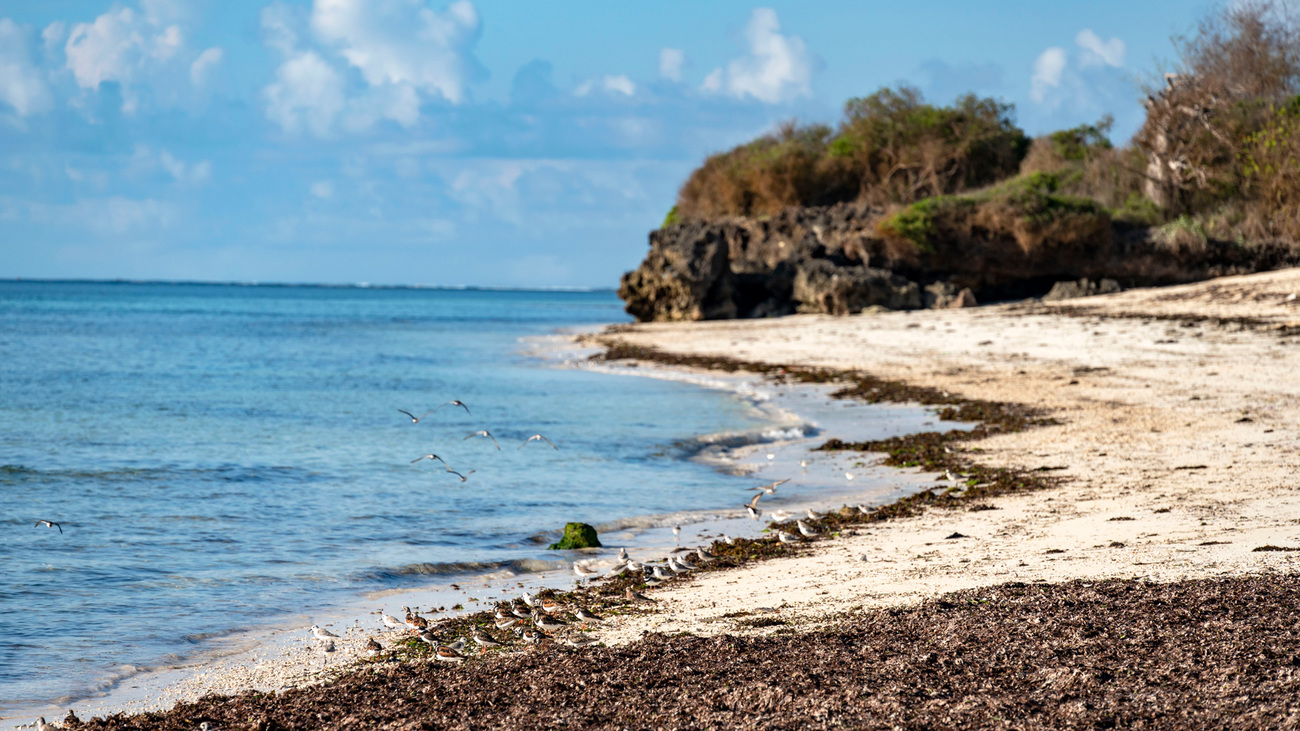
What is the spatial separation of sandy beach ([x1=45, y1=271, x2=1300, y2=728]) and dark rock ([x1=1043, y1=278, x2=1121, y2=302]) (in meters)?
16.9

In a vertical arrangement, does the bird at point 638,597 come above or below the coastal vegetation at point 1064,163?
below

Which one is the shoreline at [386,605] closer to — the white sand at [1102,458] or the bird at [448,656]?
the bird at [448,656]

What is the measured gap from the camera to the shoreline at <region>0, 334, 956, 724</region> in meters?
4.90

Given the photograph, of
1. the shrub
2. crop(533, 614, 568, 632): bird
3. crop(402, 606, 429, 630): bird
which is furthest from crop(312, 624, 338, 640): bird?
the shrub

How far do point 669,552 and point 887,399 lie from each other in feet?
30.3

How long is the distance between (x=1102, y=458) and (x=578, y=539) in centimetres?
550

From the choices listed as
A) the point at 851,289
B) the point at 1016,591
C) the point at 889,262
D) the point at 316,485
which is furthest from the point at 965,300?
the point at 1016,591

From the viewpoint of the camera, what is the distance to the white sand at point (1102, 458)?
5809 millimetres

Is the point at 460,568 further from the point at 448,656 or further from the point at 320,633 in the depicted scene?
the point at 448,656

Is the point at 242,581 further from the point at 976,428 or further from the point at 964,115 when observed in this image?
the point at 964,115

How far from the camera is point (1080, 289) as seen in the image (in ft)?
97.3

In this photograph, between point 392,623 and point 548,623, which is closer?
point 548,623

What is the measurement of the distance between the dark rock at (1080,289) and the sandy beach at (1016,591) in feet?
55.3

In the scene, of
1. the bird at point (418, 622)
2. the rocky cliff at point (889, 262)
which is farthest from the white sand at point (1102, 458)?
the rocky cliff at point (889, 262)
